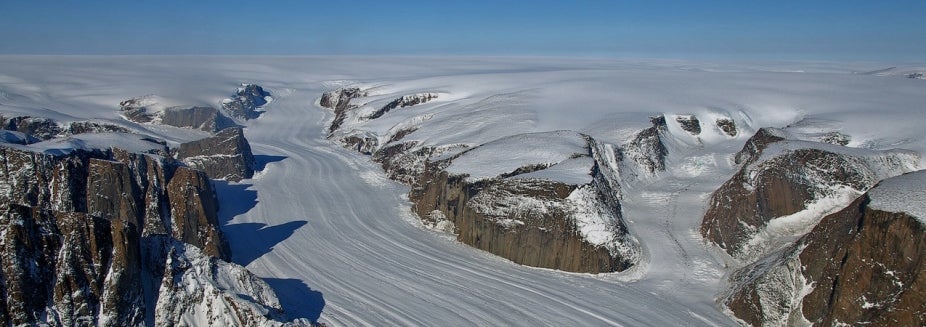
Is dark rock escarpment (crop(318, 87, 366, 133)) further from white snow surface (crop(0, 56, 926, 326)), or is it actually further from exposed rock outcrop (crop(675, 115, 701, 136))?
exposed rock outcrop (crop(675, 115, 701, 136))

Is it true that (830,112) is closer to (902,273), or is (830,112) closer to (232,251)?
(902,273)

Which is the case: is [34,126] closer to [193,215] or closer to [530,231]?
[193,215]

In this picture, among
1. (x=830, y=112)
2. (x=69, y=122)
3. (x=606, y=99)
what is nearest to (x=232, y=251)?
(x=69, y=122)

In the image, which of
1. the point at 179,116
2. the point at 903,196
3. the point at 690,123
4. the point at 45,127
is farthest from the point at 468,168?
the point at 179,116

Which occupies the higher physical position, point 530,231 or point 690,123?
point 690,123

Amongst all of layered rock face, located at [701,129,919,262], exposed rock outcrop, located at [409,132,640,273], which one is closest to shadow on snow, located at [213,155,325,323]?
exposed rock outcrop, located at [409,132,640,273]

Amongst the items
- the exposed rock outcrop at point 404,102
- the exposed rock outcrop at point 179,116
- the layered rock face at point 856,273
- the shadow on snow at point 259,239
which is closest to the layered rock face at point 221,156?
the shadow on snow at point 259,239

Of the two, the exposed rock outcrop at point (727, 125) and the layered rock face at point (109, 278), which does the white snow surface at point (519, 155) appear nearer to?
the layered rock face at point (109, 278)
